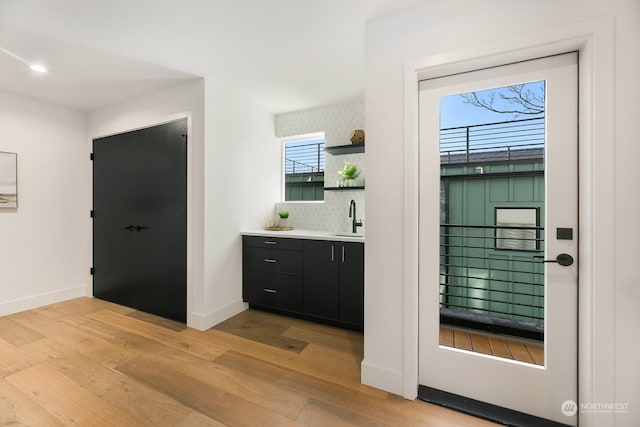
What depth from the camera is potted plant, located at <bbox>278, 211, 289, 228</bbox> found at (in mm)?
3686

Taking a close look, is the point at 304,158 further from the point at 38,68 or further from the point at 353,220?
the point at 38,68

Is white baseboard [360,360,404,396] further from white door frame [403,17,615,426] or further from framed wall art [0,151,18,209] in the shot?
framed wall art [0,151,18,209]

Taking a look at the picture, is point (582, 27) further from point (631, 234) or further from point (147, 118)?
point (147, 118)

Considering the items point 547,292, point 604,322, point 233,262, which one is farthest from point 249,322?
point 604,322

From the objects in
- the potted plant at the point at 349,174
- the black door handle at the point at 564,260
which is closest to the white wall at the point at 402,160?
the black door handle at the point at 564,260

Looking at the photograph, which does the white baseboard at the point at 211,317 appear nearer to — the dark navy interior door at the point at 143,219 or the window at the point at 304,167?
the dark navy interior door at the point at 143,219

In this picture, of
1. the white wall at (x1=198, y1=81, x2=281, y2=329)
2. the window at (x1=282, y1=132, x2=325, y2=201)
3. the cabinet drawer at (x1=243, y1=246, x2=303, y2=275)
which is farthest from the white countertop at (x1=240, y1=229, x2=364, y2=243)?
the window at (x1=282, y1=132, x2=325, y2=201)

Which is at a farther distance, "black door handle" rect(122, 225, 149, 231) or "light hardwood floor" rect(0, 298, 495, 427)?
"black door handle" rect(122, 225, 149, 231)

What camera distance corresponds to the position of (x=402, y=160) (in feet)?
6.00

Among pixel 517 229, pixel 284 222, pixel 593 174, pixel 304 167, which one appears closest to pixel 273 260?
pixel 284 222

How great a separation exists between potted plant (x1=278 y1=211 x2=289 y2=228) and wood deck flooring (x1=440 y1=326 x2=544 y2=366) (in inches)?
92.6

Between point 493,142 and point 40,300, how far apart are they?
507cm

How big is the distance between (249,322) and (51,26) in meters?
2.94

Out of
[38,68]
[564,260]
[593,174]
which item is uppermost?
[38,68]
